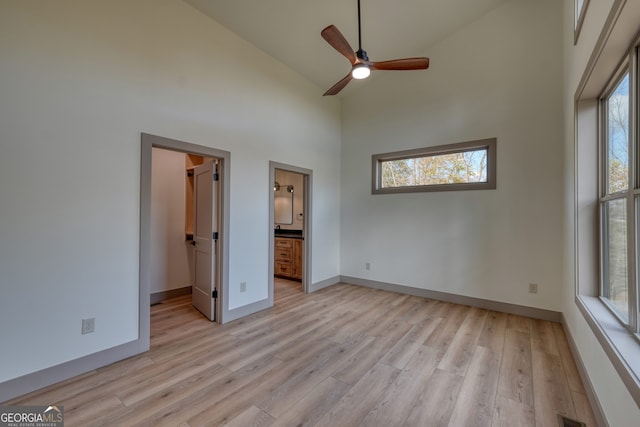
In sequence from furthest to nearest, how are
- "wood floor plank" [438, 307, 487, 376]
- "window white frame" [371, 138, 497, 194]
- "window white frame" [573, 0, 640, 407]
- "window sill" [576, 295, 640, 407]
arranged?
"window white frame" [371, 138, 497, 194] → "wood floor plank" [438, 307, 487, 376] → "window white frame" [573, 0, 640, 407] → "window sill" [576, 295, 640, 407]

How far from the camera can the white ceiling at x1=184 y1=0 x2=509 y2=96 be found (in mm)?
3217

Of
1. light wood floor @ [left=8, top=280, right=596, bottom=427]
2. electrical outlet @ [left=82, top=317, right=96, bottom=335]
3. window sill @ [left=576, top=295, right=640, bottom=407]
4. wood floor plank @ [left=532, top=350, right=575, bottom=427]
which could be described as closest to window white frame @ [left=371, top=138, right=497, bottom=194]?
light wood floor @ [left=8, top=280, right=596, bottom=427]

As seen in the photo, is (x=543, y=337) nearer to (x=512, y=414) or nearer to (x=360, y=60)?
(x=512, y=414)

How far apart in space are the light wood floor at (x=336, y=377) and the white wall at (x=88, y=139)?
528mm

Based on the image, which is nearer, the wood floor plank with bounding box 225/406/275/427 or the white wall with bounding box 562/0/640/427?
the white wall with bounding box 562/0/640/427

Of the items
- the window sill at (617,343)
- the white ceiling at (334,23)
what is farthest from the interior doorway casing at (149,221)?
the window sill at (617,343)

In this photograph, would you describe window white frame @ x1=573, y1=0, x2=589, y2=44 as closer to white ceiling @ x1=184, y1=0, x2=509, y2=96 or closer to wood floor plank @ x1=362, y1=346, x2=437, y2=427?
white ceiling @ x1=184, y1=0, x2=509, y2=96

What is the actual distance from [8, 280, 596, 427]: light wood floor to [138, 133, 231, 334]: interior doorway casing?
0.31 m

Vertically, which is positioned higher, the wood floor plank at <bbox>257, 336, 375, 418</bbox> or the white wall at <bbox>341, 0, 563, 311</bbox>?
the white wall at <bbox>341, 0, 563, 311</bbox>

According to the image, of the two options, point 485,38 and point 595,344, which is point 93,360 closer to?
point 595,344

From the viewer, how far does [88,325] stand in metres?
2.32

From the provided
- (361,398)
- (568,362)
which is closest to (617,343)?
(568,362)

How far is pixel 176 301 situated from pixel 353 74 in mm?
4038

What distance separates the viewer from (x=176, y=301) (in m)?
4.18
